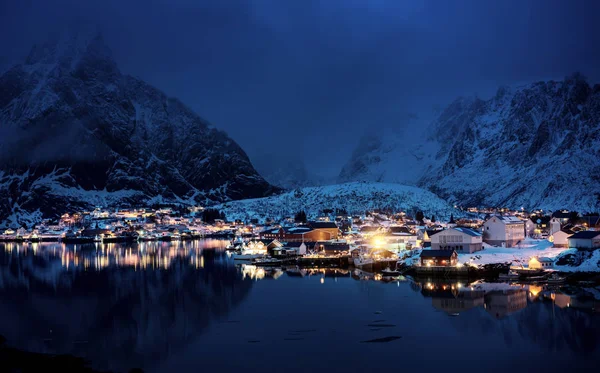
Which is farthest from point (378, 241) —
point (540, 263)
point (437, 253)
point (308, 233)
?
point (540, 263)

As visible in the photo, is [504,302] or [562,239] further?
[562,239]

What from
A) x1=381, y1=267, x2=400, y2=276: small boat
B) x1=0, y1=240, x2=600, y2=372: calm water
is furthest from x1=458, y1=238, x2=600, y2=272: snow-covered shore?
x1=0, y1=240, x2=600, y2=372: calm water

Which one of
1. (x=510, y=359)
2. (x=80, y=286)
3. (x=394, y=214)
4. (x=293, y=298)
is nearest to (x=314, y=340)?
(x=510, y=359)

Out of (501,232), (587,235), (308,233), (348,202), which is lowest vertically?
(587,235)

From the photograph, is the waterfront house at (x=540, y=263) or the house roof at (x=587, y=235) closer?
the waterfront house at (x=540, y=263)

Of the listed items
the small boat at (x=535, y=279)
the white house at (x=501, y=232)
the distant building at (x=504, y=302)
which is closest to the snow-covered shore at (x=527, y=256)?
the white house at (x=501, y=232)

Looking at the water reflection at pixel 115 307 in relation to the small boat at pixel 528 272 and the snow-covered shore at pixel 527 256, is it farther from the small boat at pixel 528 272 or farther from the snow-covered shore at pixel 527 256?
the small boat at pixel 528 272

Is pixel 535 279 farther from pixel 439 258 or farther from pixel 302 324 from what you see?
pixel 302 324
